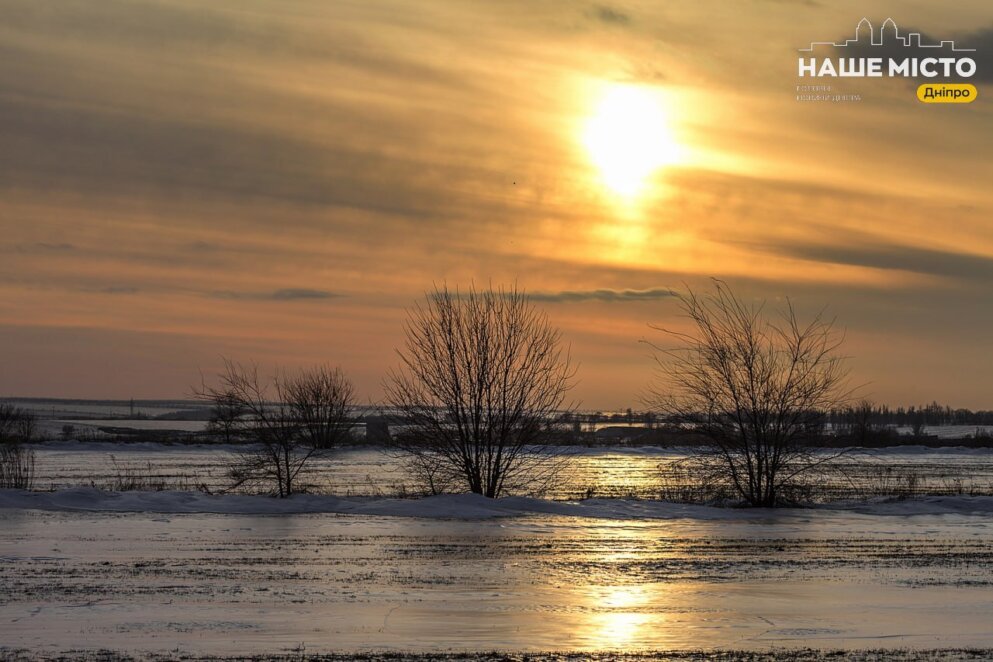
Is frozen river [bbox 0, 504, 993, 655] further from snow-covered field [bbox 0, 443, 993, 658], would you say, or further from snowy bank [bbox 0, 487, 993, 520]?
snowy bank [bbox 0, 487, 993, 520]

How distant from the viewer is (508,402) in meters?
28.8

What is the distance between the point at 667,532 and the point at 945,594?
810 centimetres

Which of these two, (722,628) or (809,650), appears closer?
(809,650)

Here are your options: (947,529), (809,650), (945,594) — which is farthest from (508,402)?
(809,650)

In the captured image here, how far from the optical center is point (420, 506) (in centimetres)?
2562

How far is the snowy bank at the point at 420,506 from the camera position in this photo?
2505 cm

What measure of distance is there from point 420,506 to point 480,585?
37.0ft

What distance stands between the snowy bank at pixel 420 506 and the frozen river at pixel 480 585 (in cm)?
195

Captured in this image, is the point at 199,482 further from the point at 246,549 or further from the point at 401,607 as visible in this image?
the point at 401,607

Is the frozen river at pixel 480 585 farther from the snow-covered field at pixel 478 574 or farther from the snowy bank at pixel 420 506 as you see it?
the snowy bank at pixel 420 506

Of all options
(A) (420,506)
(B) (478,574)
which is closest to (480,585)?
(B) (478,574)

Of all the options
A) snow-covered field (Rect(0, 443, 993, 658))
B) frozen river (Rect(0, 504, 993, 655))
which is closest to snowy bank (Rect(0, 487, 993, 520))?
snow-covered field (Rect(0, 443, 993, 658))

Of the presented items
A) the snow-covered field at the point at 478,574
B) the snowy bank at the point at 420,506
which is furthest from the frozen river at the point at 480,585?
the snowy bank at the point at 420,506

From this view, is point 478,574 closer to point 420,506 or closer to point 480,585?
point 480,585
